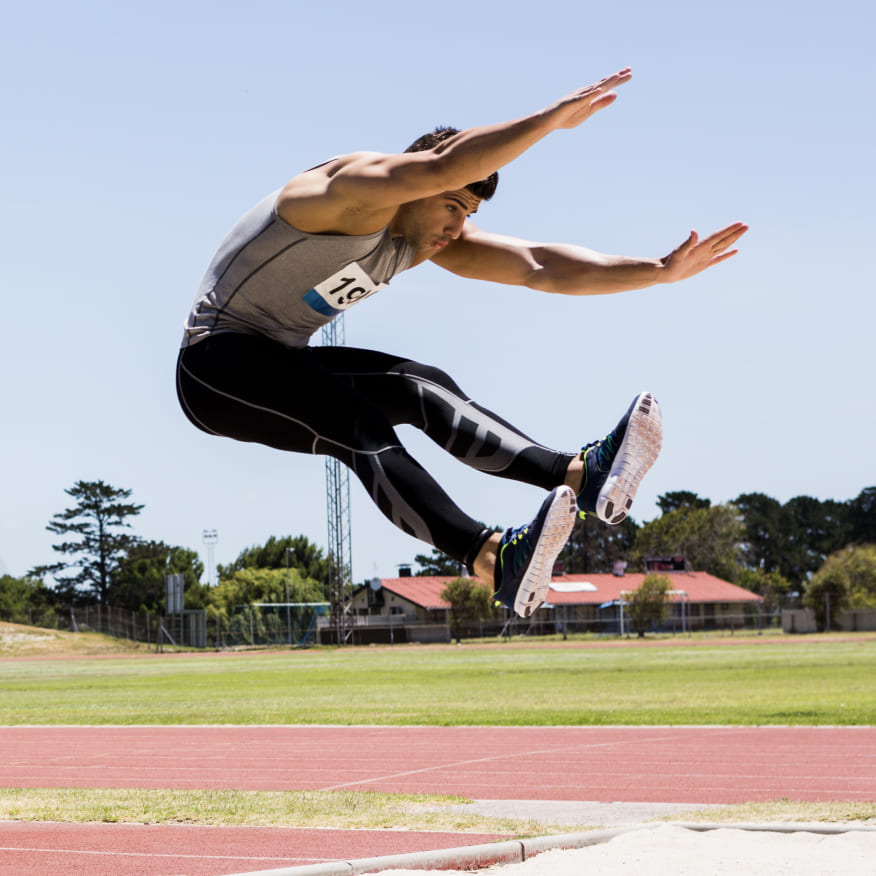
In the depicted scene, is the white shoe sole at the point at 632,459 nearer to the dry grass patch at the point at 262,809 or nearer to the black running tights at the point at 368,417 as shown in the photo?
the black running tights at the point at 368,417

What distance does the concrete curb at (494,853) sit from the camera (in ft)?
16.4

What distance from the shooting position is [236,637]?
64312mm

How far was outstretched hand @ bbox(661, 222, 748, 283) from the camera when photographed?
4719 mm

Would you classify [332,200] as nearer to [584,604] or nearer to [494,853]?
[494,853]

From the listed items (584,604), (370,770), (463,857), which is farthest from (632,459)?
(584,604)

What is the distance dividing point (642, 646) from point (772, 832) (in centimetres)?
4371

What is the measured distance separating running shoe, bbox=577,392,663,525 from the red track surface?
8.64ft

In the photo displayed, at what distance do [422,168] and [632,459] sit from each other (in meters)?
1.33

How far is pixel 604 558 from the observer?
390ft

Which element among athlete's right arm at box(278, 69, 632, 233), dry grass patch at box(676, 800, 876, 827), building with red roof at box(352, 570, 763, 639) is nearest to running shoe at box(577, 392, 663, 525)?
athlete's right arm at box(278, 69, 632, 233)

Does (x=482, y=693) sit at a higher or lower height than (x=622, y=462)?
lower

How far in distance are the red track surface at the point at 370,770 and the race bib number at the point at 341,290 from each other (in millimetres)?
2852

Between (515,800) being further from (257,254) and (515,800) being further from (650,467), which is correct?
(257,254)

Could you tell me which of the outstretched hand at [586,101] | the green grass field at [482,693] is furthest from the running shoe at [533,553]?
the green grass field at [482,693]
